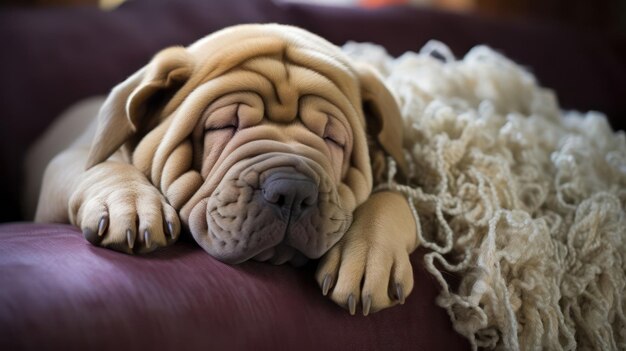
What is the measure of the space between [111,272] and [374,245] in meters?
0.39

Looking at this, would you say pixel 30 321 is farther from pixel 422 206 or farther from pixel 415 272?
pixel 422 206

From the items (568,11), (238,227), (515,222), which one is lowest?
(568,11)

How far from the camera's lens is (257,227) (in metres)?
1.00

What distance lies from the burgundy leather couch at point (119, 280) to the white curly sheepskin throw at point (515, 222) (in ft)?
0.26

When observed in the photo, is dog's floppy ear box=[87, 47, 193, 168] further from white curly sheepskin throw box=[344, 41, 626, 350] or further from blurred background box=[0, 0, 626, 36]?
blurred background box=[0, 0, 626, 36]

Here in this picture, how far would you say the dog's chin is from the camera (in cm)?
100

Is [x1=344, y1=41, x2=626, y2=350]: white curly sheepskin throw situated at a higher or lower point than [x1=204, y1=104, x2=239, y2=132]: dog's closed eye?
lower

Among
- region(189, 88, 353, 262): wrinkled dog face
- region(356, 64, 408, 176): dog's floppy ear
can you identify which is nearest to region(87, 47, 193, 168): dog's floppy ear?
region(189, 88, 353, 262): wrinkled dog face

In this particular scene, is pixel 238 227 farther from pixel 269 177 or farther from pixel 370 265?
pixel 370 265

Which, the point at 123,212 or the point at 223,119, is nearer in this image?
the point at 123,212

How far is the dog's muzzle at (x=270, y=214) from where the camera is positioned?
100 cm

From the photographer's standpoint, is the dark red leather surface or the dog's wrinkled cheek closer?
the dark red leather surface

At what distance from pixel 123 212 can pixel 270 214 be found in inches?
8.4

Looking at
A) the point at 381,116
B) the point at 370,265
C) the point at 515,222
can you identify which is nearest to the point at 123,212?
the point at 370,265
